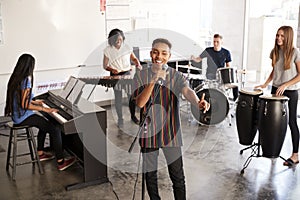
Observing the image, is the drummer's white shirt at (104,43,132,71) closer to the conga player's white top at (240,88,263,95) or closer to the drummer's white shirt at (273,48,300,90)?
the conga player's white top at (240,88,263,95)

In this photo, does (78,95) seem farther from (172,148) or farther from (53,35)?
(53,35)

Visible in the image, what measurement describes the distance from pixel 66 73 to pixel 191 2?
110 inches

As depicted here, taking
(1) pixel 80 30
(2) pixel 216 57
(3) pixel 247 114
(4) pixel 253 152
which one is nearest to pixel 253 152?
(4) pixel 253 152

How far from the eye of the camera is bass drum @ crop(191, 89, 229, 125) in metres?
4.62

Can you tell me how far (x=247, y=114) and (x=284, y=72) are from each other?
1.74ft

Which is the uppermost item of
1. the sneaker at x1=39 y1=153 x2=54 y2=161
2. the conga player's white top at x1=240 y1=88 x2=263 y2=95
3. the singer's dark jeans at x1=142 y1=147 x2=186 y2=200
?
the conga player's white top at x1=240 y1=88 x2=263 y2=95

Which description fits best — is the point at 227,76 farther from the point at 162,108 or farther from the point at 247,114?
the point at 162,108

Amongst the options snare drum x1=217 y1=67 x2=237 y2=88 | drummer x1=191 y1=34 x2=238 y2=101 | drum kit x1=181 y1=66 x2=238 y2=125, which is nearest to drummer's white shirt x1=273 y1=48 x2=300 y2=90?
drum kit x1=181 y1=66 x2=238 y2=125

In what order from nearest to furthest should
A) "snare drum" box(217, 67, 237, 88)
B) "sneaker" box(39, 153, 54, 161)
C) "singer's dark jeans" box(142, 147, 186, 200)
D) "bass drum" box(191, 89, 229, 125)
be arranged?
"singer's dark jeans" box(142, 147, 186, 200)
"sneaker" box(39, 153, 54, 161)
"bass drum" box(191, 89, 229, 125)
"snare drum" box(217, 67, 237, 88)

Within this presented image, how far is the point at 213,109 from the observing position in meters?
4.81

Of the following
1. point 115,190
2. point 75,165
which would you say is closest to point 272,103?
point 115,190

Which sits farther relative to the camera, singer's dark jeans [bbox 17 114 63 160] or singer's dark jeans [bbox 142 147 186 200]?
singer's dark jeans [bbox 17 114 63 160]

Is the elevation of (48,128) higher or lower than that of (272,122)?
lower

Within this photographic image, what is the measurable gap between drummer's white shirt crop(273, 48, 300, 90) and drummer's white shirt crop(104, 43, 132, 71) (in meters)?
2.11
